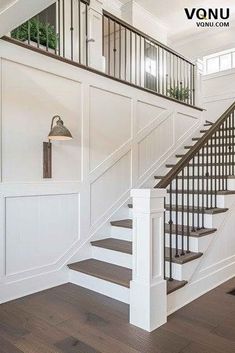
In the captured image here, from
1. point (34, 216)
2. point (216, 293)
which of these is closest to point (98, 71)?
point (34, 216)

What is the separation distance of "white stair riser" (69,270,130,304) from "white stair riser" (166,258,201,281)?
0.44 m

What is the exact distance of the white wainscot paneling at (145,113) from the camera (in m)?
4.18

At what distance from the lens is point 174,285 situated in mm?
2576

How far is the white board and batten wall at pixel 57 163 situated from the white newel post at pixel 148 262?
109cm

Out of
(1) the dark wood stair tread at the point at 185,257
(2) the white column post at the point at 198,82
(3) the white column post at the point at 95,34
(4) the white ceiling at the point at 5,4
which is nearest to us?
(4) the white ceiling at the point at 5,4

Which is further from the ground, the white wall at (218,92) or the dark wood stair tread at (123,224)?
the white wall at (218,92)

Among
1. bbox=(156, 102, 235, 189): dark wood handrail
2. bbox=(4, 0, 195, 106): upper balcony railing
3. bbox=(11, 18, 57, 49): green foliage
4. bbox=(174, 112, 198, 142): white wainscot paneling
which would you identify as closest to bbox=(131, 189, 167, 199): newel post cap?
bbox=(156, 102, 235, 189): dark wood handrail

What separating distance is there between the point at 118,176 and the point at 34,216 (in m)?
1.28

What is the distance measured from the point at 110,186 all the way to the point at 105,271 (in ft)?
3.66

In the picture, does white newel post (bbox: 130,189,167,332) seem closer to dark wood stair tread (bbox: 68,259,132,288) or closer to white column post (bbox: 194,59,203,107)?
dark wood stair tread (bbox: 68,259,132,288)

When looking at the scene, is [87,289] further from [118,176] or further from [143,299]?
[118,176]

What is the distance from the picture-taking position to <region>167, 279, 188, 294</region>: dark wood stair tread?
8.23 feet

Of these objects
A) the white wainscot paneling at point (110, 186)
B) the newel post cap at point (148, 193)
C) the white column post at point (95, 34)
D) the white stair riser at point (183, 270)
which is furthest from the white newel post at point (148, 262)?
the white column post at point (95, 34)

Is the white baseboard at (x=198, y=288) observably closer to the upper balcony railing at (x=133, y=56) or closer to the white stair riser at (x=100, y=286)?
the white stair riser at (x=100, y=286)
